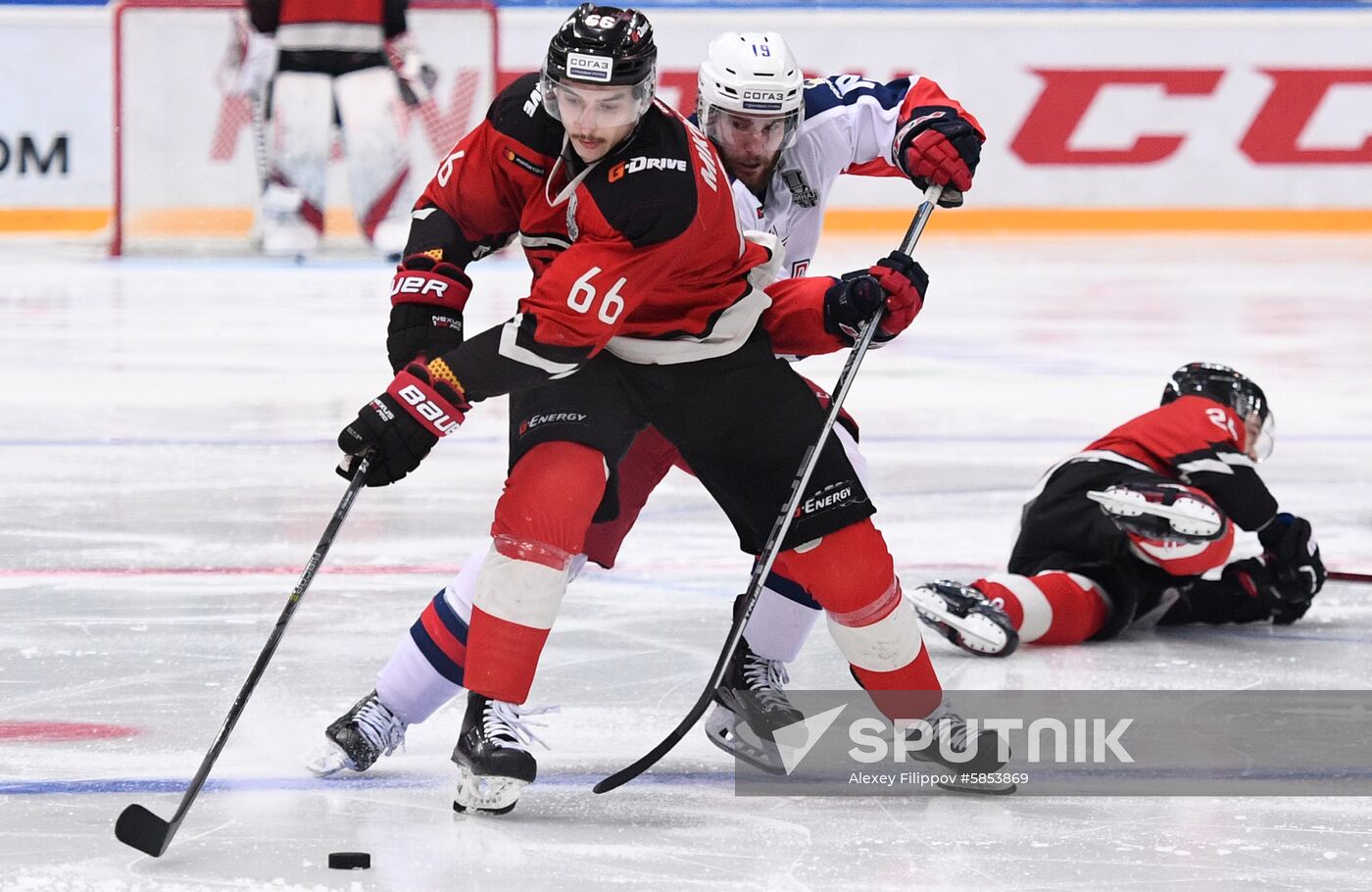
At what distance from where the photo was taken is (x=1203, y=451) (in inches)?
142

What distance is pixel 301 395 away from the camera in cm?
623

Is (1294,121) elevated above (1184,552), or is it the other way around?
(1184,552)

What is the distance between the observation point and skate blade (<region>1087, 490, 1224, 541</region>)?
3455 mm

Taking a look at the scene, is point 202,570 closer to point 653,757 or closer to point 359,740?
point 359,740

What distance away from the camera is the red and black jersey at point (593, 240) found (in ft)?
7.96

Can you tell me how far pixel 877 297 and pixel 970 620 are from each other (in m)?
0.82

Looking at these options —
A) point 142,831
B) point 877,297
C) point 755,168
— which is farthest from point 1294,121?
point 142,831

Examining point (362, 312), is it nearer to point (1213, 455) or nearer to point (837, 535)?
point (1213, 455)

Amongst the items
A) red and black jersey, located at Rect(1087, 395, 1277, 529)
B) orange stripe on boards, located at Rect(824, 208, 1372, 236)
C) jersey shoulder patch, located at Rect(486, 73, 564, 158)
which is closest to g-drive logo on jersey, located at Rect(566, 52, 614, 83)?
jersey shoulder patch, located at Rect(486, 73, 564, 158)

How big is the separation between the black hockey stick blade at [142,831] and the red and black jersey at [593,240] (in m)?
0.60

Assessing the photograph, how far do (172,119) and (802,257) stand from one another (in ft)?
27.9

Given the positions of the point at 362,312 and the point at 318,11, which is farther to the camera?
the point at 318,11

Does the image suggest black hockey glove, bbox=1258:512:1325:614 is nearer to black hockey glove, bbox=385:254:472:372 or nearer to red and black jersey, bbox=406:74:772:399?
red and black jersey, bbox=406:74:772:399

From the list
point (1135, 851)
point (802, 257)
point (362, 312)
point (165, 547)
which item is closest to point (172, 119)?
point (362, 312)
